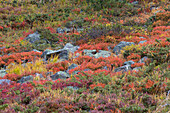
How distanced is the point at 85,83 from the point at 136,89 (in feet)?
5.48

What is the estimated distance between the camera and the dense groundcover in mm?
5012

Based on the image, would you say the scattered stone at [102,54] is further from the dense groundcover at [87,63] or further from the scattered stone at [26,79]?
the scattered stone at [26,79]

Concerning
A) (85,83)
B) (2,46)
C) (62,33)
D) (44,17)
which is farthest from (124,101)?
(44,17)

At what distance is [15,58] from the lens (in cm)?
1049

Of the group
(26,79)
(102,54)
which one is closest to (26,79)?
(26,79)

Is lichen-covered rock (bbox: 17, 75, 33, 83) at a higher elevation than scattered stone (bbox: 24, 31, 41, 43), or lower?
higher

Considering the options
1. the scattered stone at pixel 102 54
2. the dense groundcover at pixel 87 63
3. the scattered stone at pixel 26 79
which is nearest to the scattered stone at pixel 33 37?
the dense groundcover at pixel 87 63

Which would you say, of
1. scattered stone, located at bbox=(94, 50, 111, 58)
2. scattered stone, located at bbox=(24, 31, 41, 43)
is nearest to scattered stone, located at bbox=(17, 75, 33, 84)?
scattered stone, located at bbox=(94, 50, 111, 58)

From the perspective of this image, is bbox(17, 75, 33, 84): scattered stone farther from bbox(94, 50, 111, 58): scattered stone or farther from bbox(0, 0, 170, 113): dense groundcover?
bbox(94, 50, 111, 58): scattered stone

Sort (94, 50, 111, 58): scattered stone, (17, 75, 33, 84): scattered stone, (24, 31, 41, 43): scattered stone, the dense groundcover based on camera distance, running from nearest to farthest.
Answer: the dense groundcover < (17, 75, 33, 84): scattered stone < (94, 50, 111, 58): scattered stone < (24, 31, 41, 43): scattered stone

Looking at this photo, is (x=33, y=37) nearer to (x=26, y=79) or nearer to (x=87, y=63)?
(x=87, y=63)

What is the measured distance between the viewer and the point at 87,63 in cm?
885

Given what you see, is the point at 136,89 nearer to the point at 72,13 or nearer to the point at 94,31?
the point at 94,31

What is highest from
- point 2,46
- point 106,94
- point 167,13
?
point 167,13
